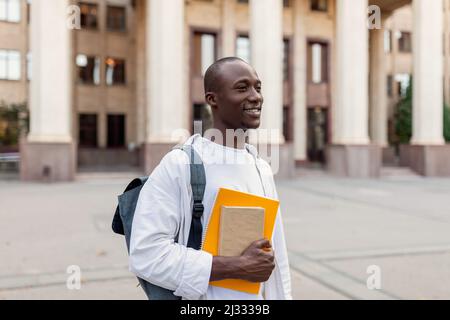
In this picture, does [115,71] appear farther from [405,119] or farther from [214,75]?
[214,75]

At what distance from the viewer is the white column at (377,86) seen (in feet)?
93.5

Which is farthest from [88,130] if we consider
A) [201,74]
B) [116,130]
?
[201,74]

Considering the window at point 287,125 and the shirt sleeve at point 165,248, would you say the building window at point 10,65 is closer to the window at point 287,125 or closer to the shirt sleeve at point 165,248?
the window at point 287,125

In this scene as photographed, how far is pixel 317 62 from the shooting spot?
88.6 ft

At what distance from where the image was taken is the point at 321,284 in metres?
5.09

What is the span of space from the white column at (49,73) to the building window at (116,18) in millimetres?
11934

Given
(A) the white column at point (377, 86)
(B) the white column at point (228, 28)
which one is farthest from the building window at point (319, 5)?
(B) the white column at point (228, 28)

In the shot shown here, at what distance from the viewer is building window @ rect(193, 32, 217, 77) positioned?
80.7 feet

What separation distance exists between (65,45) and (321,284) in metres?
16.0

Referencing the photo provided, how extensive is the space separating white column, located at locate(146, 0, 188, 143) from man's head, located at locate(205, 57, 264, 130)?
17.4 m

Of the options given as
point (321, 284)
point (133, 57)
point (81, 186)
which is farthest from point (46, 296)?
point (133, 57)

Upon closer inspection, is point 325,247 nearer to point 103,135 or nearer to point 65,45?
point 65,45

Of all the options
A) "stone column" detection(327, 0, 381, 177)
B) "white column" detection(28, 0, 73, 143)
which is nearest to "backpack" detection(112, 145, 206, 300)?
"white column" detection(28, 0, 73, 143)

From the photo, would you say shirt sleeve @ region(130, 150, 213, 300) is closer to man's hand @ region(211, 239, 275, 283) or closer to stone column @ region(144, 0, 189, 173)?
man's hand @ region(211, 239, 275, 283)
